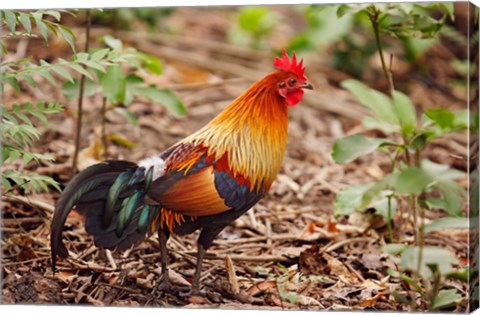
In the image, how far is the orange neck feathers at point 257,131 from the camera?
4.14 m

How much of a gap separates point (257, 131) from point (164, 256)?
A: 27.6 inches

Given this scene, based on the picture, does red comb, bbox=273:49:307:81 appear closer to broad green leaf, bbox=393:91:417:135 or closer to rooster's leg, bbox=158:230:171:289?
broad green leaf, bbox=393:91:417:135

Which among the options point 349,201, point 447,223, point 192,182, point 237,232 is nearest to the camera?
point 447,223

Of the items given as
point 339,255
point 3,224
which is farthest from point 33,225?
point 339,255

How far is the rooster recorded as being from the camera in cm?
402

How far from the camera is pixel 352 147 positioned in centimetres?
424

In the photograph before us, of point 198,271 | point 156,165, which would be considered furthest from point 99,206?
point 198,271

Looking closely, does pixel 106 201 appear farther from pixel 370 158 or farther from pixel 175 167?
pixel 370 158

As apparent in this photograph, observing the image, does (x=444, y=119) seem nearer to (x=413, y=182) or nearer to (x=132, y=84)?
(x=413, y=182)

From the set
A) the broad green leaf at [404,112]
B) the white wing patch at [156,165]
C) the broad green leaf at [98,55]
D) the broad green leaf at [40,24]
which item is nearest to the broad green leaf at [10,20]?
the broad green leaf at [40,24]

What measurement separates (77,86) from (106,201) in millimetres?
1220

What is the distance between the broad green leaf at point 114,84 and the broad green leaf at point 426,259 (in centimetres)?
188

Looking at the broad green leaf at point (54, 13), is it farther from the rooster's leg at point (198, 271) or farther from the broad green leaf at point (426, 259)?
the broad green leaf at point (426, 259)

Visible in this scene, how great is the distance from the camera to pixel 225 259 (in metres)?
4.45
